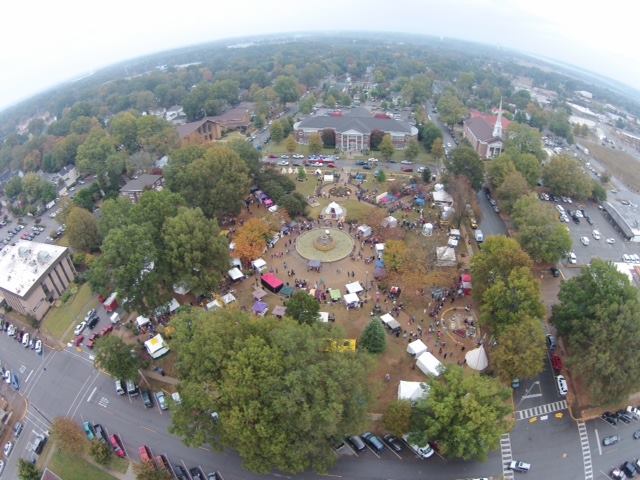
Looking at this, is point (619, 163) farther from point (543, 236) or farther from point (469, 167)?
point (543, 236)

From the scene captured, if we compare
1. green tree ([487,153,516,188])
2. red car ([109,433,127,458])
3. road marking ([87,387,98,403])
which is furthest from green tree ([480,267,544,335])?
road marking ([87,387,98,403])

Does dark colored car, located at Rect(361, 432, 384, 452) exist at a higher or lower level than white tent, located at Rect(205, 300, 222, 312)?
lower

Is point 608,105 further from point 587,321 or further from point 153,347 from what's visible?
point 153,347

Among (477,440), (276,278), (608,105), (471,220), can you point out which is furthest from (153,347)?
(608,105)

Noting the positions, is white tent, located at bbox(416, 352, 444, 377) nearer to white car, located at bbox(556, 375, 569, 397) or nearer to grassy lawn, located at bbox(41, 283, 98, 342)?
white car, located at bbox(556, 375, 569, 397)

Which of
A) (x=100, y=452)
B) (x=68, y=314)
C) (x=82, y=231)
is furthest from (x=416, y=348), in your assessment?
(x=82, y=231)

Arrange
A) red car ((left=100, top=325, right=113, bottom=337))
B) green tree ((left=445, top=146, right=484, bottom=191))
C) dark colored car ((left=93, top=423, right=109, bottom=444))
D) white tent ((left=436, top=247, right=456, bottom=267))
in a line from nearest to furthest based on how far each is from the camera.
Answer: dark colored car ((left=93, top=423, right=109, bottom=444))
red car ((left=100, top=325, right=113, bottom=337))
white tent ((left=436, top=247, right=456, bottom=267))
green tree ((left=445, top=146, right=484, bottom=191))
